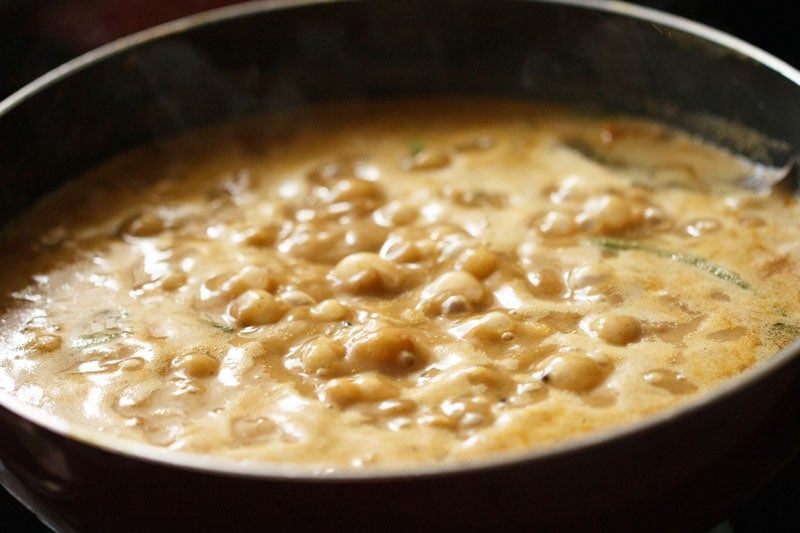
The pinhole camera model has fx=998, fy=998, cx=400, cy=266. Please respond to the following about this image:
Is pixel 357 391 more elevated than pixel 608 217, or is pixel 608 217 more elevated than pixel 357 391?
pixel 608 217

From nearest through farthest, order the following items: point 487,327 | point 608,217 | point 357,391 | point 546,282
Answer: point 357,391 → point 487,327 → point 546,282 → point 608,217

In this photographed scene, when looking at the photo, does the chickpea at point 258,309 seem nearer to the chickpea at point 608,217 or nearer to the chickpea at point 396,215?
the chickpea at point 396,215

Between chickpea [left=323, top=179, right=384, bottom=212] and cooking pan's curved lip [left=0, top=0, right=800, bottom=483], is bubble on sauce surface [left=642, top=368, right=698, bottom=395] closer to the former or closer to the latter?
cooking pan's curved lip [left=0, top=0, right=800, bottom=483]

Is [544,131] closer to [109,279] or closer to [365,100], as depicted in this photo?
[365,100]

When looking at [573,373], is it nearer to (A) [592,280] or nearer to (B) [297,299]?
(A) [592,280]

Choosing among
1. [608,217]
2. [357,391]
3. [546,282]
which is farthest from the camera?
[608,217]

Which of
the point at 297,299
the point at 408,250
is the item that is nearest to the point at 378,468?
the point at 297,299

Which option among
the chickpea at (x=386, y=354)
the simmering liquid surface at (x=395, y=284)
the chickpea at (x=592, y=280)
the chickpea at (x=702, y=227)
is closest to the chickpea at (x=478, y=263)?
the simmering liquid surface at (x=395, y=284)
